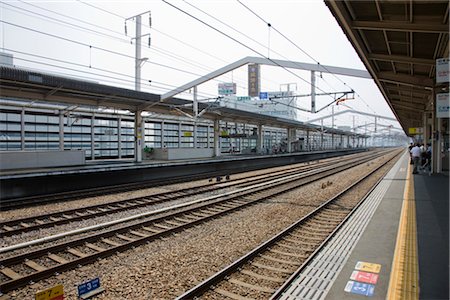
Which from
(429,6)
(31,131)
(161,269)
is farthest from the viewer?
(31,131)

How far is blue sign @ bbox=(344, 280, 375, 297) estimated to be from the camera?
4086 mm

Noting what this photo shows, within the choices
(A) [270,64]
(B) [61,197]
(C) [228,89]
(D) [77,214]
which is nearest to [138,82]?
(A) [270,64]

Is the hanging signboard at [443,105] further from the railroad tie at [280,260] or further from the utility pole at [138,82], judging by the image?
the utility pole at [138,82]

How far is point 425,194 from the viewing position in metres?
10.8

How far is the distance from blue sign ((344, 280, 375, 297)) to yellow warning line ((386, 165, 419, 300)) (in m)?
0.21

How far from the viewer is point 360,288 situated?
165 inches

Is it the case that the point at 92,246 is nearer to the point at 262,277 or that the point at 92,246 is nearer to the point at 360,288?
the point at 262,277

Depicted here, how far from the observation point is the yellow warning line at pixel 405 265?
3977mm

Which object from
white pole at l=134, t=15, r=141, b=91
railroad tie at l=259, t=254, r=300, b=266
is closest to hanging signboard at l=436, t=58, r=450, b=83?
railroad tie at l=259, t=254, r=300, b=266

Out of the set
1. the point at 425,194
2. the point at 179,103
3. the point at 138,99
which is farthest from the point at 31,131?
the point at 425,194

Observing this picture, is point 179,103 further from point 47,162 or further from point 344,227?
point 344,227

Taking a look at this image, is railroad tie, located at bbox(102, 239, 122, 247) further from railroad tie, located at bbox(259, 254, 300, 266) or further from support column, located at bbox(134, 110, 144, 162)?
support column, located at bbox(134, 110, 144, 162)

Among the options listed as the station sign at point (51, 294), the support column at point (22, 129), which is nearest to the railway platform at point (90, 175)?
the support column at point (22, 129)

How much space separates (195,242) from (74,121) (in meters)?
18.8
